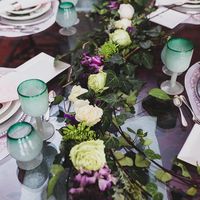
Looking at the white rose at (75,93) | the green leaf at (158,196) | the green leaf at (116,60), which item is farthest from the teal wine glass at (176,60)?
the green leaf at (158,196)

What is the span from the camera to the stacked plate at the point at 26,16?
53.2 inches

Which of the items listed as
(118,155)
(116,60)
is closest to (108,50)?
(116,60)

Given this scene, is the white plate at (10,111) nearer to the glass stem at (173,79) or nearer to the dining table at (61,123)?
the dining table at (61,123)

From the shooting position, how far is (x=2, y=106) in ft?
3.26

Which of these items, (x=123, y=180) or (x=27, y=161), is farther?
(x=27, y=161)

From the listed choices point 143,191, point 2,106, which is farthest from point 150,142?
point 2,106

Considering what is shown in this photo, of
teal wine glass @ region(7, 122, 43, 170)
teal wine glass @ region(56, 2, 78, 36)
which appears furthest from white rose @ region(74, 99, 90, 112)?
teal wine glass @ region(56, 2, 78, 36)

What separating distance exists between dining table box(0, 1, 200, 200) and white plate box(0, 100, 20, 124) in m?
0.10

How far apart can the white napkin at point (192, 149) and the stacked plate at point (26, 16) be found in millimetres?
788

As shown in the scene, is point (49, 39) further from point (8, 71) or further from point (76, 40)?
point (8, 71)

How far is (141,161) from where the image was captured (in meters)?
0.82

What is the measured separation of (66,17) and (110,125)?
59 centimetres

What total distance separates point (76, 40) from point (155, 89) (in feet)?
1.48

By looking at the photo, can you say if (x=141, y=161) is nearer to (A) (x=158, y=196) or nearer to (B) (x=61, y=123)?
(A) (x=158, y=196)
